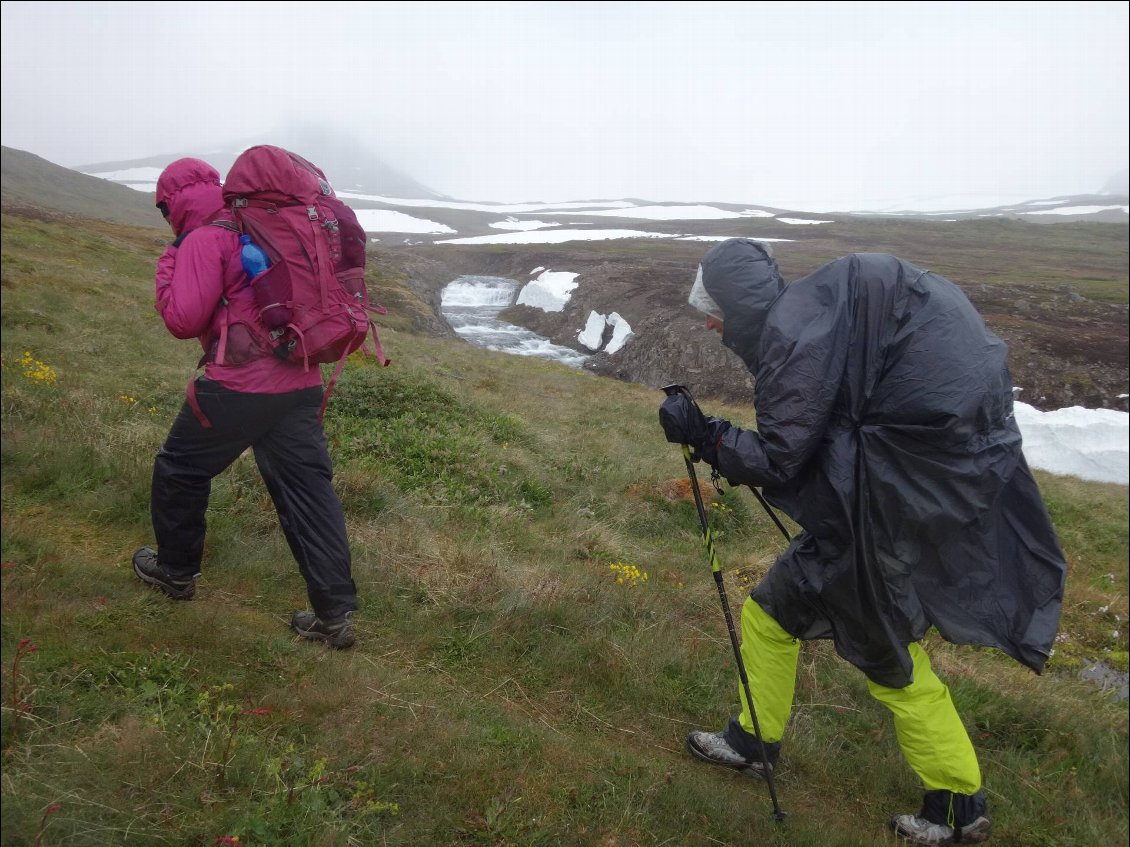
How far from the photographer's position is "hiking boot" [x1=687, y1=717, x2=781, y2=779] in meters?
3.49

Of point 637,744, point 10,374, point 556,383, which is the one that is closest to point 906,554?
point 637,744

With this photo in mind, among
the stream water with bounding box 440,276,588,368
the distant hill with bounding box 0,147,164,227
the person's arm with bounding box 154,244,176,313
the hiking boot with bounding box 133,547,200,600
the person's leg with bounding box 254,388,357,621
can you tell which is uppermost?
the distant hill with bounding box 0,147,164,227

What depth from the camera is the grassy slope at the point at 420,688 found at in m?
2.34

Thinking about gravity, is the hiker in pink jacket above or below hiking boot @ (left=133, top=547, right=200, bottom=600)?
above

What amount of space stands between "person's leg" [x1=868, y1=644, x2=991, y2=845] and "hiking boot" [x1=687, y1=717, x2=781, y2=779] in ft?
2.23

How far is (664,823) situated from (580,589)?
207 cm

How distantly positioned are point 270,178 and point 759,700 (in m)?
3.54

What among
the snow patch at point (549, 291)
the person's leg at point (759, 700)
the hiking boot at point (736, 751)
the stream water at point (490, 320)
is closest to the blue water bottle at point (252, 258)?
the person's leg at point (759, 700)

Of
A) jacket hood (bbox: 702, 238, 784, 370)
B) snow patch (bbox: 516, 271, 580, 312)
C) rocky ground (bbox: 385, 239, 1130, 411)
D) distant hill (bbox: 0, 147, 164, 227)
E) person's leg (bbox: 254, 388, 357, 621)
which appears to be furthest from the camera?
distant hill (bbox: 0, 147, 164, 227)

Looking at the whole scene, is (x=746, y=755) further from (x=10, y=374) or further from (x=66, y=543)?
(x=10, y=374)

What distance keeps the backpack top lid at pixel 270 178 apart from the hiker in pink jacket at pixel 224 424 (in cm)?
21

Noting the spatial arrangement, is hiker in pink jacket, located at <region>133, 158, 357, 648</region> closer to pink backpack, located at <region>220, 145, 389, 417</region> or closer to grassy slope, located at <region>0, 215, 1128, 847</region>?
pink backpack, located at <region>220, 145, 389, 417</region>

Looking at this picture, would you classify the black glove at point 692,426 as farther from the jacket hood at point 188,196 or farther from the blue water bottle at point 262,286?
the jacket hood at point 188,196

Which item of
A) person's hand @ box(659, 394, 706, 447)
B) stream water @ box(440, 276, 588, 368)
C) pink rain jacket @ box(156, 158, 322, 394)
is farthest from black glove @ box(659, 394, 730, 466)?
stream water @ box(440, 276, 588, 368)
